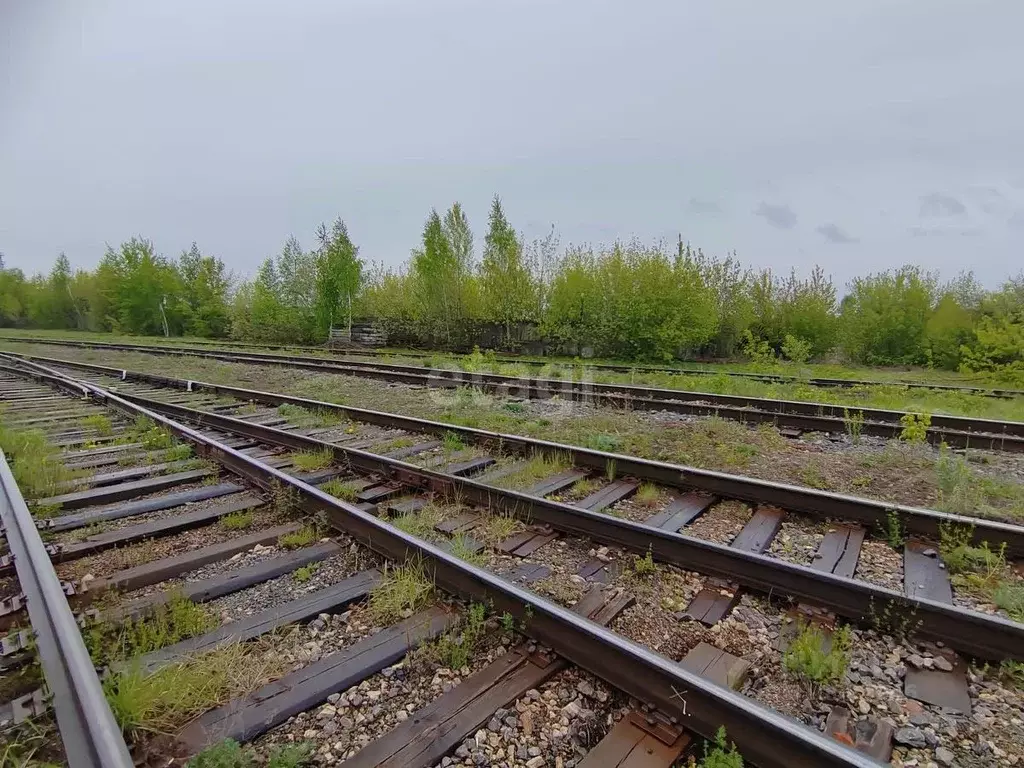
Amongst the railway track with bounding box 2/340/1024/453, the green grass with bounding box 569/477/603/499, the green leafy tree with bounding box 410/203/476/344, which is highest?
the green leafy tree with bounding box 410/203/476/344

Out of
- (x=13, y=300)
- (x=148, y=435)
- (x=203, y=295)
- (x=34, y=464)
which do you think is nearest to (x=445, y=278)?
(x=148, y=435)

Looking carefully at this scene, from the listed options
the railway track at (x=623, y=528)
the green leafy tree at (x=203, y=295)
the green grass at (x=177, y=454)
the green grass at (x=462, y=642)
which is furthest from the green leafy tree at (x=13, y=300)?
the green grass at (x=462, y=642)

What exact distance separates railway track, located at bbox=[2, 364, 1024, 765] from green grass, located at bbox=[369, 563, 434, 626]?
0.83 ft

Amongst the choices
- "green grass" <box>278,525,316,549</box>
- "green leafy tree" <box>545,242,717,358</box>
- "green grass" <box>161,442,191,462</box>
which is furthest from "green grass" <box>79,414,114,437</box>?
"green leafy tree" <box>545,242,717,358</box>

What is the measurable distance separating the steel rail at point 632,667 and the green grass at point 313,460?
1927mm

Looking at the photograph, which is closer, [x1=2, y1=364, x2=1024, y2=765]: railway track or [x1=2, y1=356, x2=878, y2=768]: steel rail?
[x1=2, y1=356, x2=878, y2=768]: steel rail

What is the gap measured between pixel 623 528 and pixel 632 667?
4.63 ft

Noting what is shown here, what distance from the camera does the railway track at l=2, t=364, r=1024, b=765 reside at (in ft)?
8.86

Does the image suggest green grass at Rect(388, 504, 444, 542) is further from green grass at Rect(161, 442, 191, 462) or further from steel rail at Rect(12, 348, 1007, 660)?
green grass at Rect(161, 442, 191, 462)

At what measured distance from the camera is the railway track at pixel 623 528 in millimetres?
2701

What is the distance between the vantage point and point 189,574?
330 cm

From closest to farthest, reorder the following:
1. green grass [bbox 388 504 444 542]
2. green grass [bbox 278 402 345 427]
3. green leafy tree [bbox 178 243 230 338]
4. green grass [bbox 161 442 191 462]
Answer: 1. green grass [bbox 388 504 444 542]
2. green grass [bbox 161 442 191 462]
3. green grass [bbox 278 402 345 427]
4. green leafy tree [bbox 178 243 230 338]

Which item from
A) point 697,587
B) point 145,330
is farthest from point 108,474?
point 145,330

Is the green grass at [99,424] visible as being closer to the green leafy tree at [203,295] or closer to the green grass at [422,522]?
the green grass at [422,522]
